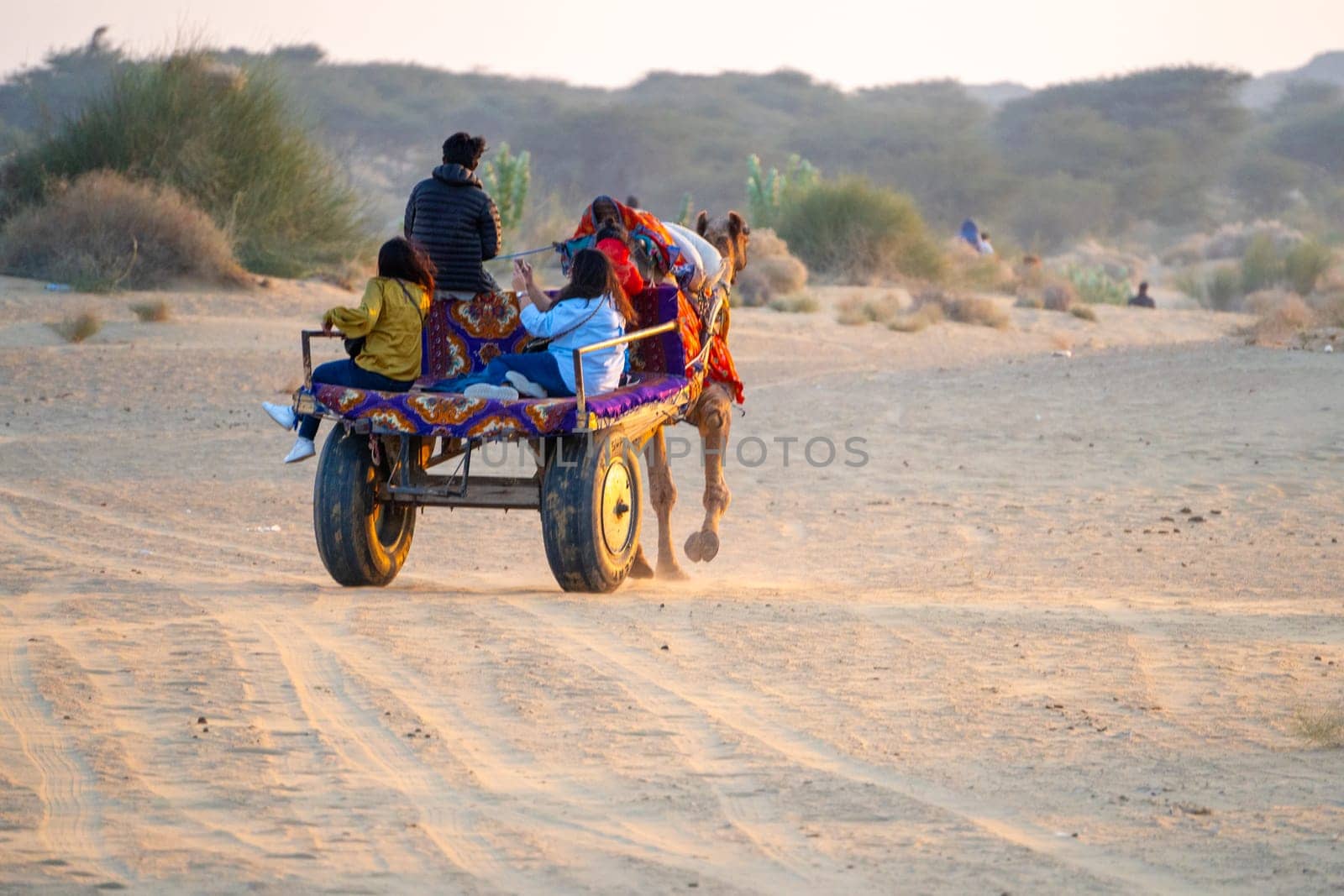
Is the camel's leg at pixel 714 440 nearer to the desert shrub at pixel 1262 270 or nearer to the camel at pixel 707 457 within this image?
the camel at pixel 707 457

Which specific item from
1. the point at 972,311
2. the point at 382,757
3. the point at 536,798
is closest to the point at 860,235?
the point at 972,311

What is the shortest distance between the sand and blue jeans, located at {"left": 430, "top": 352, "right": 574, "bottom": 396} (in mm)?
932

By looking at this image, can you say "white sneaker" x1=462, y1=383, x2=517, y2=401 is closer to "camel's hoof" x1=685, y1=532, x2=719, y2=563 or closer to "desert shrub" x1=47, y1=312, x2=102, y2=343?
"camel's hoof" x1=685, y1=532, x2=719, y2=563

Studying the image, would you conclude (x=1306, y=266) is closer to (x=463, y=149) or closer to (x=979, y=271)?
(x=979, y=271)

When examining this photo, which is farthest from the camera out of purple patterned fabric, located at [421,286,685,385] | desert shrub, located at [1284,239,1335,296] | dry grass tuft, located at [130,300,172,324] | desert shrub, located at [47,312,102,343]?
desert shrub, located at [1284,239,1335,296]

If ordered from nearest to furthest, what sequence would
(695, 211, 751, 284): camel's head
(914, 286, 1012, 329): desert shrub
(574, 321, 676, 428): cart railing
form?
(574, 321, 676, 428): cart railing → (695, 211, 751, 284): camel's head → (914, 286, 1012, 329): desert shrub

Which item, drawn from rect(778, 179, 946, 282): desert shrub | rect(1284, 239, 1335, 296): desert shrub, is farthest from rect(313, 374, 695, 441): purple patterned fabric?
rect(1284, 239, 1335, 296): desert shrub

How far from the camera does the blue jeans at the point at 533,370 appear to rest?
7430 millimetres

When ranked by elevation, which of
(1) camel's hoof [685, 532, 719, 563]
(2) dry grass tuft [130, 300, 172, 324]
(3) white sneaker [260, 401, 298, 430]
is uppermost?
(2) dry grass tuft [130, 300, 172, 324]

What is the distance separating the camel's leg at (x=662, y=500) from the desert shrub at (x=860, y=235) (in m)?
21.3

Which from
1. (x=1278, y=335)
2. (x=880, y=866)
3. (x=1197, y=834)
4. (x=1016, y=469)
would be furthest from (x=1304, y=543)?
(x=1278, y=335)

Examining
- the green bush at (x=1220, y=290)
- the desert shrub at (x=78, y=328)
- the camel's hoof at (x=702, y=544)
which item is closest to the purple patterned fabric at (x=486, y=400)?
the camel's hoof at (x=702, y=544)

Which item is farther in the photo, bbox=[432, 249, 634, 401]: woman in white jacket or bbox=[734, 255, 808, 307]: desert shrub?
bbox=[734, 255, 808, 307]: desert shrub

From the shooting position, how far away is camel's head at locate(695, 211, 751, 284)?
8914 mm
